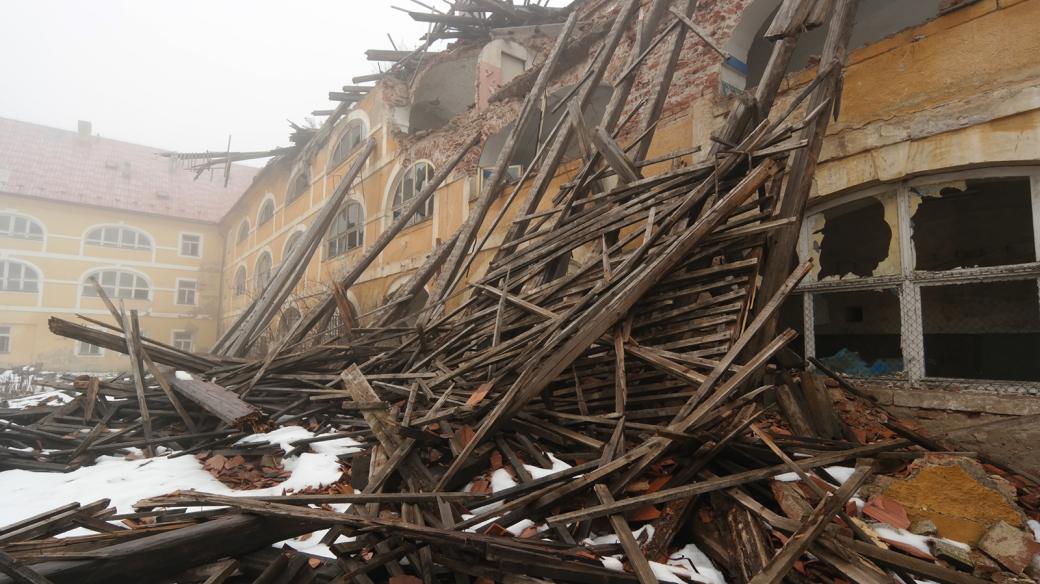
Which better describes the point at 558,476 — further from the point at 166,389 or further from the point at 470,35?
the point at 470,35

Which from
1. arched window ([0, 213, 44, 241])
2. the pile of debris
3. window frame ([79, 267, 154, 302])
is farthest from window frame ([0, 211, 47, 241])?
the pile of debris

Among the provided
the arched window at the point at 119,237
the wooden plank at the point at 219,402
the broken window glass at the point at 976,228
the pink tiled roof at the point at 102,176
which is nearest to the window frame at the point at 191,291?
the arched window at the point at 119,237

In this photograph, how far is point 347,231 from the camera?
51.0 ft

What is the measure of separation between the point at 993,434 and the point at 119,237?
34.7 meters

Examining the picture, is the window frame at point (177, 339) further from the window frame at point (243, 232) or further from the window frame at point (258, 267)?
the window frame at point (258, 267)

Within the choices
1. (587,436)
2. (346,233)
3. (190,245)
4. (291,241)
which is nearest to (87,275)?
(190,245)

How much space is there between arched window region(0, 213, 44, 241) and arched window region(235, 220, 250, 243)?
9239 millimetres

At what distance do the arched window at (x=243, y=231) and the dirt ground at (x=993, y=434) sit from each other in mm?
27017

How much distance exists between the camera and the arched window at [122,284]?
26.8 meters

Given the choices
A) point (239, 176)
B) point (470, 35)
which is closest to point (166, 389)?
point (470, 35)

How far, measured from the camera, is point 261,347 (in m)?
13.3

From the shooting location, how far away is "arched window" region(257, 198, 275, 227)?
22.7 metres

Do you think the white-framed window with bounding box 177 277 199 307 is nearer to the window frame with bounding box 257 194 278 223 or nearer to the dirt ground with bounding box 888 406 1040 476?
the window frame with bounding box 257 194 278 223

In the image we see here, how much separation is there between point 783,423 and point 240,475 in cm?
429
